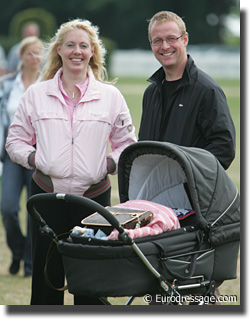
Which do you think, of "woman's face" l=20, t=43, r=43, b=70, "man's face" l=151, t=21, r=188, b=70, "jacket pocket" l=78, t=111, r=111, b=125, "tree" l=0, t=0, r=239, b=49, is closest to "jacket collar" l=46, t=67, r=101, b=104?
"jacket pocket" l=78, t=111, r=111, b=125

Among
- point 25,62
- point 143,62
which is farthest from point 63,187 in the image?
point 143,62

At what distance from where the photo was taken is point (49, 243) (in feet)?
14.8

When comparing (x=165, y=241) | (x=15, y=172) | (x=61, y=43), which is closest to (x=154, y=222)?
(x=165, y=241)

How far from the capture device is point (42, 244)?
4531mm

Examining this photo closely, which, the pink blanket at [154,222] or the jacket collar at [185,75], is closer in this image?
the pink blanket at [154,222]

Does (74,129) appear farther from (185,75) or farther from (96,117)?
(185,75)

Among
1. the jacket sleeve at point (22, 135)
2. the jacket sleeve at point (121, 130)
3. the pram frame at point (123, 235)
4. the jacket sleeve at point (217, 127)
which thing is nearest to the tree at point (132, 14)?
the jacket sleeve at point (121, 130)

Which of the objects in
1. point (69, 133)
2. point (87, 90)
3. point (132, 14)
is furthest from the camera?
point (132, 14)

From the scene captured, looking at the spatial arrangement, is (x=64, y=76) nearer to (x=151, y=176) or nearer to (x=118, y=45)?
(x=151, y=176)

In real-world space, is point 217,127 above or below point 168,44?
below

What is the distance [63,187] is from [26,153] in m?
0.42

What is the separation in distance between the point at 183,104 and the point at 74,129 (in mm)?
743

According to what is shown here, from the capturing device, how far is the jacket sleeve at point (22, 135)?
15.0 ft

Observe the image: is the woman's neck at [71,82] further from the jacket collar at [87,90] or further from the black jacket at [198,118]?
the black jacket at [198,118]
